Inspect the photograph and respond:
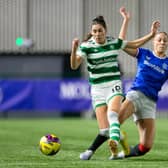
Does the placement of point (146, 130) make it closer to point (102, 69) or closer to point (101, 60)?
point (102, 69)

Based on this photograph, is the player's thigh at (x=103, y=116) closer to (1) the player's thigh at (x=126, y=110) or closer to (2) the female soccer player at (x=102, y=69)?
(2) the female soccer player at (x=102, y=69)

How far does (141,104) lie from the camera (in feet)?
32.0

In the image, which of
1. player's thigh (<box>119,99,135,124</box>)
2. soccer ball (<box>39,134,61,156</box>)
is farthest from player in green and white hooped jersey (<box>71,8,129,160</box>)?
soccer ball (<box>39,134,61,156</box>)

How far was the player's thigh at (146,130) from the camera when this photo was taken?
9.88m

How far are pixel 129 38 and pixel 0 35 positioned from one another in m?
5.35

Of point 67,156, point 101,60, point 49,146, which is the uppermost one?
point 101,60

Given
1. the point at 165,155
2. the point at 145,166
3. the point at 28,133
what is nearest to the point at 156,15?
the point at 28,133

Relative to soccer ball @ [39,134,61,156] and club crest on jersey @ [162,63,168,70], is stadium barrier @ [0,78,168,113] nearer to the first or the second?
soccer ball @ [39,134,61,156]

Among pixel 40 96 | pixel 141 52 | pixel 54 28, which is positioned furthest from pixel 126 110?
pixel 54 28

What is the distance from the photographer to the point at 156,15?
31.4m

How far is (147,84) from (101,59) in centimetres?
71

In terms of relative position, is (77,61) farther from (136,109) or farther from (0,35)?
(0,35)

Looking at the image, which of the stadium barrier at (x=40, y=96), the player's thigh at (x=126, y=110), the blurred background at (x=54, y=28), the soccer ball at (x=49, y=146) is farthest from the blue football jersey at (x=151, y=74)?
the blurred background at (x=54, y=28)

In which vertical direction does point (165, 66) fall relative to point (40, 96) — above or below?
above
